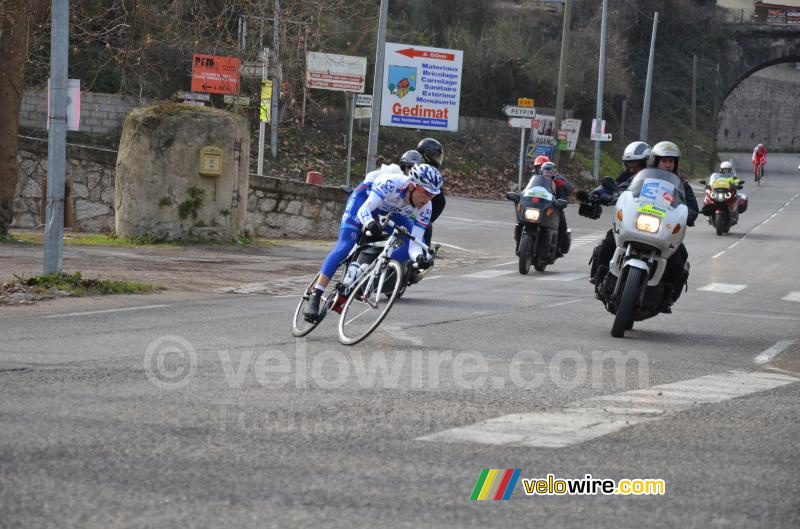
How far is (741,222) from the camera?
36000mm

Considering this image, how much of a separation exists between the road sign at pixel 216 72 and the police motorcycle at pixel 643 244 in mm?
9258

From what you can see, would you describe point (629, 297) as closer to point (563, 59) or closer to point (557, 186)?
point (557, 186)

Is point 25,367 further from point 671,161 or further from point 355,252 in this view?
point 671,161

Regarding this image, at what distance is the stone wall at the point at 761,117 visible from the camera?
8644cm

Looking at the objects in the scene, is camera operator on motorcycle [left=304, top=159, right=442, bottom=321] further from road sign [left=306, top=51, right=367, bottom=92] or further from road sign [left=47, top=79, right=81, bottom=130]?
road sign [left=306, top=51, right=367, bottom=92]

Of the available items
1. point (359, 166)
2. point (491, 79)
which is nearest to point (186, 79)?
point (359, 166)

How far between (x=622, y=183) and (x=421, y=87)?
84.0 feet

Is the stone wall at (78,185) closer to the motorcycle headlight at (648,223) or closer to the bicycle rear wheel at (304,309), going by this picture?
the bicycle rear wheel at (304,309)

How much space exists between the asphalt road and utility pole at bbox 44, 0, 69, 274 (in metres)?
1.49

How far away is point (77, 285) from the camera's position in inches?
527

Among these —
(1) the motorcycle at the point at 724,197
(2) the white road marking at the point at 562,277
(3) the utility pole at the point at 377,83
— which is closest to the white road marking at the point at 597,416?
(2) the white road marking at the point at 562,277

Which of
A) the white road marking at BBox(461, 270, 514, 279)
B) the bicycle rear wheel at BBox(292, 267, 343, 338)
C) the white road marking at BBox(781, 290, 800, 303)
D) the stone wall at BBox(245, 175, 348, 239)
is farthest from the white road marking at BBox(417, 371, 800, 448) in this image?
the stone wall at BBox(245, 175, 348, 239)

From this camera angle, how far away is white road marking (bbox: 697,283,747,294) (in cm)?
1772

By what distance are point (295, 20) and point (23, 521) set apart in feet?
54.2
